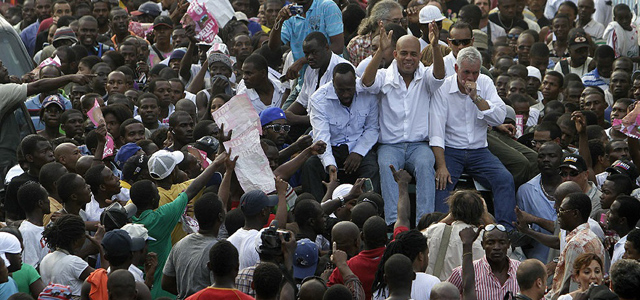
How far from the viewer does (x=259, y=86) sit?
12.9 metres

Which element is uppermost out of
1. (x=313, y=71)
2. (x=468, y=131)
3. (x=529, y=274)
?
(x=529, y=274)

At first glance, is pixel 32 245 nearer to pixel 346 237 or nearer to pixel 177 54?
pixel 346 237

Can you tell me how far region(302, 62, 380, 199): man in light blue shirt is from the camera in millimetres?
11289

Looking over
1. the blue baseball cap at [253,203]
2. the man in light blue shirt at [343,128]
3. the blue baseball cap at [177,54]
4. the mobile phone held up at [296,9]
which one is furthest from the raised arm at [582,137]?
the blue baseball cap at [177,54]

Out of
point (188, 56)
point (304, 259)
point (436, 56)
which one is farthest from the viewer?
point (188, 56)

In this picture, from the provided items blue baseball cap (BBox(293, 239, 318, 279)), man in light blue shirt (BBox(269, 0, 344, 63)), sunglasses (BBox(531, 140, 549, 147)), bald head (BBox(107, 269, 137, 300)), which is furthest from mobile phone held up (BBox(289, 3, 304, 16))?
bald head (BBox(107, 269, 137, 300))

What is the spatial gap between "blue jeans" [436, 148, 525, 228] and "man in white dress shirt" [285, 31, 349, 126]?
1.52 meters

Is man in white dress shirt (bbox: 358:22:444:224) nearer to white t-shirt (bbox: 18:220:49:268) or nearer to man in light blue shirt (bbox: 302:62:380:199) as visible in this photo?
man in light blue shirt (bbox: 302:62:380:199)

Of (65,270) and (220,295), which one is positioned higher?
(220,295)

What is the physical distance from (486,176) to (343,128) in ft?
4.76

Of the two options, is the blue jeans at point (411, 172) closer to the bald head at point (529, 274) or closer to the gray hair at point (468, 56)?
the gray hair at point (468, 56)

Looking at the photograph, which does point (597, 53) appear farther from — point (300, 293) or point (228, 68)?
point (300, 293)

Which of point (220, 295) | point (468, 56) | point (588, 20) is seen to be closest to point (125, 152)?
point (468, 56)

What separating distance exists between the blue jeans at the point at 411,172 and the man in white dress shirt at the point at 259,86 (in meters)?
1.96
